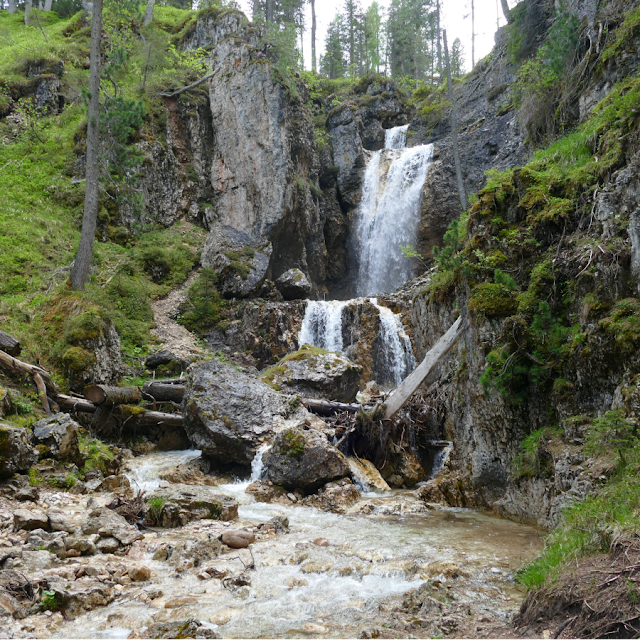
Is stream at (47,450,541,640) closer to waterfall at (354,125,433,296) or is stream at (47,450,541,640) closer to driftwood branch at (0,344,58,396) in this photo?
driftwood branch at (0,344,58,396)

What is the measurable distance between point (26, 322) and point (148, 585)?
30.3 ft

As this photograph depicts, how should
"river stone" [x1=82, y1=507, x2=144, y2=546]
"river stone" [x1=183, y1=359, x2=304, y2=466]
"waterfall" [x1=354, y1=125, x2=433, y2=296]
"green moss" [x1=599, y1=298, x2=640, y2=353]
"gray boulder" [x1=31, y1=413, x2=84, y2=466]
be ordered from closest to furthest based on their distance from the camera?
"green moss" [x1=599, y1=298, x2=640, y2=353], "river stone" [x1=82, y1=507, x2=144, y2=546], "gray boulder" [x1=31, y1=413, x2=84, y2=466], "river stone" [x1=183, y1=359, x2=304, y2=466], "waterfall" [x1=354, y1=125, x2=433, y2=296]

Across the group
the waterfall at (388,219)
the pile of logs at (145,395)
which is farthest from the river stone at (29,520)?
the waterfall at (388,219)

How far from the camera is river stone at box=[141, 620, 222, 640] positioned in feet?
10.1

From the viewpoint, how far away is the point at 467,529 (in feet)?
19.8

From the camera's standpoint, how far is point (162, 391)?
37.7ft

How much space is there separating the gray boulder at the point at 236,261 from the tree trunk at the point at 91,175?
7.19 metres

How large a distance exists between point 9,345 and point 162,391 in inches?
146

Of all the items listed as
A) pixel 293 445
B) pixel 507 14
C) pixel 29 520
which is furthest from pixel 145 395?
pixel 507 14

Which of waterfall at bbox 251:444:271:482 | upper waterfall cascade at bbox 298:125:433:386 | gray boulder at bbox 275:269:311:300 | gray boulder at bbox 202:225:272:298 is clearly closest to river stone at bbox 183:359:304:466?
waterfall at bbox 251:444:271:482

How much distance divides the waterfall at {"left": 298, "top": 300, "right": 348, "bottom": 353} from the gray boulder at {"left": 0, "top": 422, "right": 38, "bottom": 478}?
12585 millimetres

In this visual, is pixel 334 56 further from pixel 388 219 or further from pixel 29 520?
pixel 29 520

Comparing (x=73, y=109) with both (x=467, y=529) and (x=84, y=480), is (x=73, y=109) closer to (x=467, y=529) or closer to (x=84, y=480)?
(x=84, y=480)

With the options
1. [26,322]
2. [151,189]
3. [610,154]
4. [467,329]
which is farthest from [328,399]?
[151,189]
